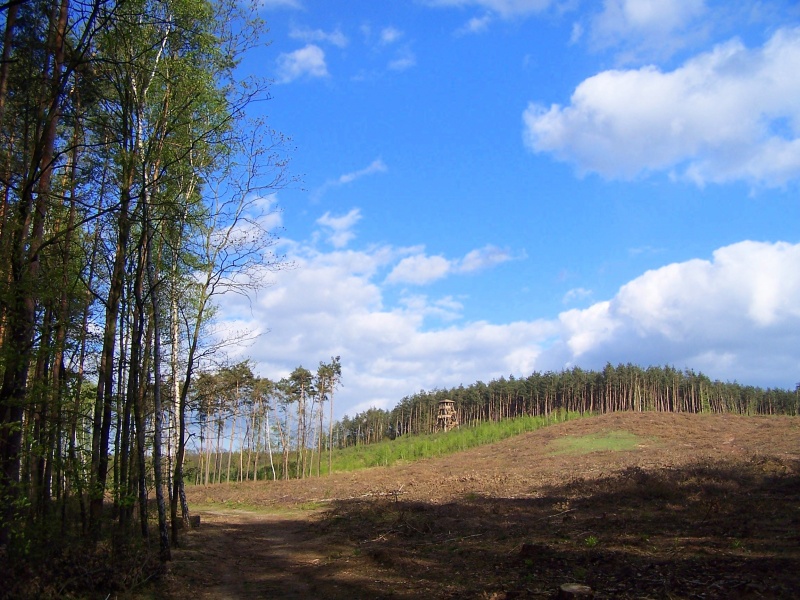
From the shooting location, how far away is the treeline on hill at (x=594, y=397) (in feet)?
261

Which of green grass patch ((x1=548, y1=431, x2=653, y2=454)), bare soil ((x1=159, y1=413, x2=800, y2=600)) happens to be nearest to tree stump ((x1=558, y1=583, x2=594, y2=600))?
bare soil ((x1=159, y1=413, x2=800, y2=600))

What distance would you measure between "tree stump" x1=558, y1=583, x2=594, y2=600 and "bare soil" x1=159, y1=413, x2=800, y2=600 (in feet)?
0.60

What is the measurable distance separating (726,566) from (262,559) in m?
9.69

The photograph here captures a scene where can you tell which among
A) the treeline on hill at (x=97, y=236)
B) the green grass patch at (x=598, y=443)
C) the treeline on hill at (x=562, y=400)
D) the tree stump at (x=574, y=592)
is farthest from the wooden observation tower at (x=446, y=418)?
the tree stump at (x=574, y=592)

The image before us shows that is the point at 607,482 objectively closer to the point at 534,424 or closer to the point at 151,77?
the point at 151,77

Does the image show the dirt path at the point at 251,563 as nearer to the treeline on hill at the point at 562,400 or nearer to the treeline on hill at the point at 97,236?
the treeline on hill at the point at 97,236

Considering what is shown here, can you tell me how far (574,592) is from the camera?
729 centimetres

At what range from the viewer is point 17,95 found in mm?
9125

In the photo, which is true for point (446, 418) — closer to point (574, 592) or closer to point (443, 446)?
point (443, 446)

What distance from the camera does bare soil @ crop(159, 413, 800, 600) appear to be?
8.34 metres

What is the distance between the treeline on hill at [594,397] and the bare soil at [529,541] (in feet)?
183

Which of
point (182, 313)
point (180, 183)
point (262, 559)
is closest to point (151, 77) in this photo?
point (180, 183)

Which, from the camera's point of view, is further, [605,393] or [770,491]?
[605,393]

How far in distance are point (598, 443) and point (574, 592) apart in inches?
1421
